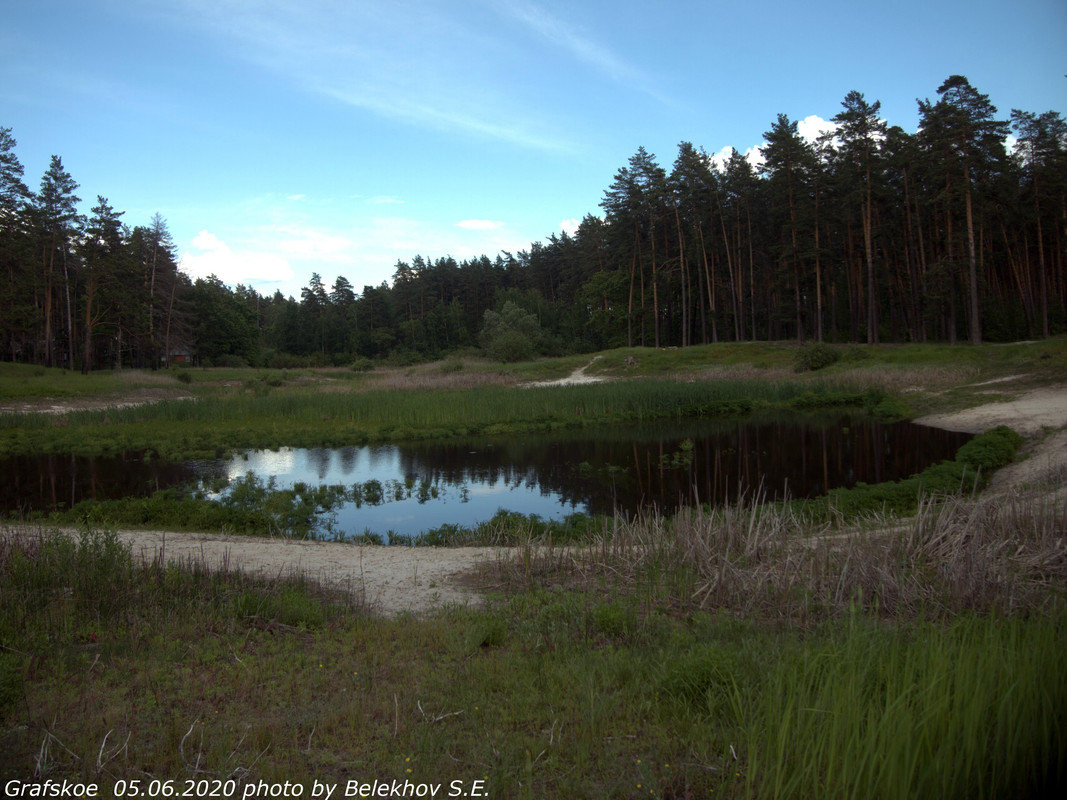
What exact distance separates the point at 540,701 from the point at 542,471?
14.5 m

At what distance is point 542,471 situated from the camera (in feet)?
61.7

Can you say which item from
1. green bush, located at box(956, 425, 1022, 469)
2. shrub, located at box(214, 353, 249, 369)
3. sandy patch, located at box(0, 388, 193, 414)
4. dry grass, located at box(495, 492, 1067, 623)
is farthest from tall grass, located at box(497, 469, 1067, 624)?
shrub, located at box(214, 353, 249, 369)

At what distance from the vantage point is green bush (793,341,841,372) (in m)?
38.9

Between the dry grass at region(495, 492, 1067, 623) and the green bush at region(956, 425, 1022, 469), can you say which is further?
the green bush at region(956, 425, 1022, 469)

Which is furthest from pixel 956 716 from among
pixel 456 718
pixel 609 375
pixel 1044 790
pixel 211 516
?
pixel 609 375

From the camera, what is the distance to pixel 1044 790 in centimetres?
288

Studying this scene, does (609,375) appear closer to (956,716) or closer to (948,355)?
(948,355)

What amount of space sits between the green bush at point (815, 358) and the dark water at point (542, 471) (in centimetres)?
1447

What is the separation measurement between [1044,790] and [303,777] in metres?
3.53

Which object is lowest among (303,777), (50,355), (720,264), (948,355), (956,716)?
(303,777)

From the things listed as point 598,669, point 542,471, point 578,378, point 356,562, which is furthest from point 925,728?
point 578,378

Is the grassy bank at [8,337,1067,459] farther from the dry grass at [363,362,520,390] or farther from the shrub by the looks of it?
the shrub

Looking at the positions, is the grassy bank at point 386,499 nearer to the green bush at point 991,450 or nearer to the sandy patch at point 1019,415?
the green bush at point 991,450

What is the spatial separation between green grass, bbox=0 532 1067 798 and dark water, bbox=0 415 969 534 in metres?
7.23
